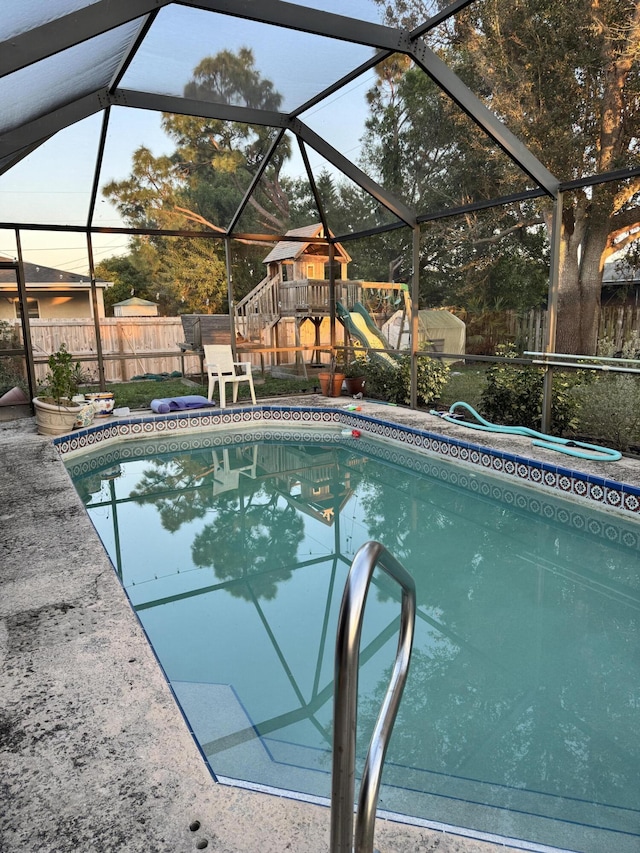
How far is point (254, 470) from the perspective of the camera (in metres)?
6.30

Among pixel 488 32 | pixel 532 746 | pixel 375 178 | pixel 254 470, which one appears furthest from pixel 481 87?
pixel 532 746

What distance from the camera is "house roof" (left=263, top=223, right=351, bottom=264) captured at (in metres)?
9.13

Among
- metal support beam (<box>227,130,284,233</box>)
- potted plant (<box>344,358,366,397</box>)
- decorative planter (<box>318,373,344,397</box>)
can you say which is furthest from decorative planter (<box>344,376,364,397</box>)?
metal support beam (<box>227,130,284,233</box>)

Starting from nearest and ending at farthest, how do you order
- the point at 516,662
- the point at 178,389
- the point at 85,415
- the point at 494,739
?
the point at 494,739, the point at 516,662, the point at 85,415, the point at 178,389

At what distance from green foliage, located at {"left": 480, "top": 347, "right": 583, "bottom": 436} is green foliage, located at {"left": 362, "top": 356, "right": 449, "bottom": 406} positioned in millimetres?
981

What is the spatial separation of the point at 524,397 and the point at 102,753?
590 cm

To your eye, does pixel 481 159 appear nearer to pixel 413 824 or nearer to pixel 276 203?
pixel 276 203

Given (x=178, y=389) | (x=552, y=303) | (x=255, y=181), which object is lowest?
(x=178, y=389)

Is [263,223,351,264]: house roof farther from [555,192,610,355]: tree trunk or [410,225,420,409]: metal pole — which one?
[555,192,610,355]: tree trunk

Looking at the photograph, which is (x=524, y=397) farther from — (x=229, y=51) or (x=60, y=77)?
(x=60, y=77)

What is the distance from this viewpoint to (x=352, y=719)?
38.8 inches

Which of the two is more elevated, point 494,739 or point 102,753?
point 102,753

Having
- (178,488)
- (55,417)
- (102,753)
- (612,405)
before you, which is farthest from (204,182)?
(102,753)

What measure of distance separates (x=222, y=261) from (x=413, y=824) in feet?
40.5
